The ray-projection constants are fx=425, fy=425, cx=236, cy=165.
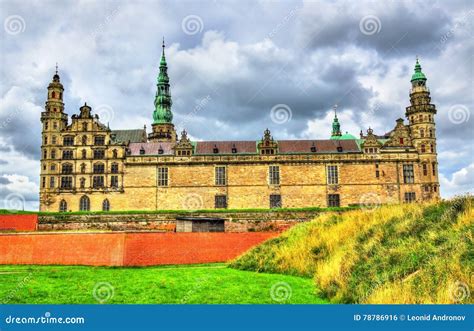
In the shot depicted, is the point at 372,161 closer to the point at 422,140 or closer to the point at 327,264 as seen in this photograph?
the point at 422,140

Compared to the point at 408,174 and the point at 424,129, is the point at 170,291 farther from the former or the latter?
the point at 424,129

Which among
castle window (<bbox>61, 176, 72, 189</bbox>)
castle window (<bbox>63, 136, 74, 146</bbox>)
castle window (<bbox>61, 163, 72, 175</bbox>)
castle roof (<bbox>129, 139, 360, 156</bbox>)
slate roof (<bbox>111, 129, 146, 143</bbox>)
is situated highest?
slate roof (<bbox>111, 129, 146, 143</bbox>)

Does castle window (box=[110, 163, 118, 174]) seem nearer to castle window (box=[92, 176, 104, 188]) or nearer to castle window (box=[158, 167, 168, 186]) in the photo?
castle window (box=[92, 176, 104, 188])

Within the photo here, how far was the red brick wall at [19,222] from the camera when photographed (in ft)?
102

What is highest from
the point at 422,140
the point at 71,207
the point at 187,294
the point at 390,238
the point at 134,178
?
the point at 422,140

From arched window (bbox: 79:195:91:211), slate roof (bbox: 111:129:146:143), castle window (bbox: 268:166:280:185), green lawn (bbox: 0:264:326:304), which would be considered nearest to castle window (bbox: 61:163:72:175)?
arched window (bbox: 79:195:91:211)

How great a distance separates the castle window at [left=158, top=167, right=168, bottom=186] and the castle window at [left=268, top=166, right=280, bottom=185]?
11.0 m

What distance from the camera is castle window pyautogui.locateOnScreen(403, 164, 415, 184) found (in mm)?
45219

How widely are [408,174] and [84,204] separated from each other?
3462 cm

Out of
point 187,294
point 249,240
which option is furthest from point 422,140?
point 187,294

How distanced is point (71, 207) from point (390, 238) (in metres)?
39.5

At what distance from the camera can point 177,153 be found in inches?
1809

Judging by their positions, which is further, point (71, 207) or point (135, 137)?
point (135, 137)

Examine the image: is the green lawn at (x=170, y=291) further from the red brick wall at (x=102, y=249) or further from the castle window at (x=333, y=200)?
the castle window at (x=333, y=200)
